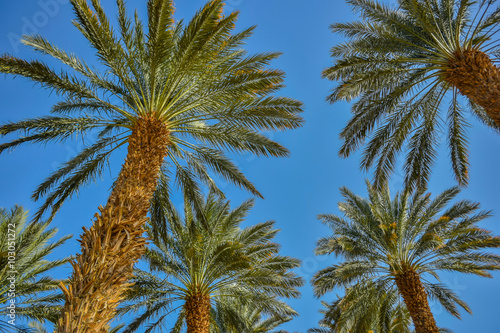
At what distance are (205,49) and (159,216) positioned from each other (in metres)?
4.96

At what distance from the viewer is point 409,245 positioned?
1210cm

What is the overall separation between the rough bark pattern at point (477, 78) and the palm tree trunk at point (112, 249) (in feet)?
23.0

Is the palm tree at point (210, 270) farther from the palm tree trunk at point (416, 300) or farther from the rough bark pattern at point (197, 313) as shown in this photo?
the palm tree trunk at point (416, 300)

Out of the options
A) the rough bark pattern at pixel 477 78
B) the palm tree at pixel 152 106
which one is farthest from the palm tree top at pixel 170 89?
the rough bark pattern at pixel 477 78

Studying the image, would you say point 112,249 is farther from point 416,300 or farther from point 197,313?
point 416,300

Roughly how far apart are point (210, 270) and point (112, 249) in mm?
7176

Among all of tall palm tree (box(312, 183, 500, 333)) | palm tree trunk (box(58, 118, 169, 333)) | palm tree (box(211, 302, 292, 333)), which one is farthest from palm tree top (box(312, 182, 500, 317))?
palm tree trunk (box(58, 118, 169, 333))

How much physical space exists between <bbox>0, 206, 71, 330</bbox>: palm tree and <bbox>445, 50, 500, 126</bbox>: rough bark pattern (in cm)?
1324

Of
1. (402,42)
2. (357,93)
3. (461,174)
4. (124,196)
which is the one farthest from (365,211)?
(124,196)

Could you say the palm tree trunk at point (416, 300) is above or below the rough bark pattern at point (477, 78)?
below

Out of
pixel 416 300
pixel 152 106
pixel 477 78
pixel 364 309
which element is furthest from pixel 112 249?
pixel 416 300

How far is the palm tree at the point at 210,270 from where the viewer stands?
10.5 meters

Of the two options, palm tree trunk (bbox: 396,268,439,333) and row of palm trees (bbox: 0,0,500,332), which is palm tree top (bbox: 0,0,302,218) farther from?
palm tree trunk (bbox: 396,268,439,333)

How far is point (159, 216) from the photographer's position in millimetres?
9359
